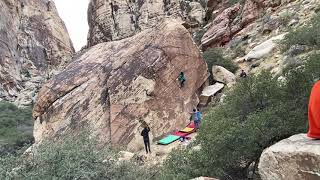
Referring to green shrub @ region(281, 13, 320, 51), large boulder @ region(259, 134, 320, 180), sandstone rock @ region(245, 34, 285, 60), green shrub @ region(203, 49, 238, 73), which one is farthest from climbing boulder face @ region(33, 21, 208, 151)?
large boulder @ region(259, 134, 320, 180)

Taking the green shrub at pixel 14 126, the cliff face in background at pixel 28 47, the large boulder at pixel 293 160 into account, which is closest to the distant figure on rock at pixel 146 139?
the large boulder at pixel 293 160

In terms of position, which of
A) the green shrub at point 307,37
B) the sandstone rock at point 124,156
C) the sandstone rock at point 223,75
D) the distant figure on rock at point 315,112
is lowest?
the sandstone rock at point 223,75

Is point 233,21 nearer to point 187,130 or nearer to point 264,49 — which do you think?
point 264,49

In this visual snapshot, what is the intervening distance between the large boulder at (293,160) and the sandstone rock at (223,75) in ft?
36.7

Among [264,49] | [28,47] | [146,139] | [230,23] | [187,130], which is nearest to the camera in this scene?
[146,139]

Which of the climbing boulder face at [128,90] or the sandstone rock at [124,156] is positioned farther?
the climbing boulder face at [128,90]

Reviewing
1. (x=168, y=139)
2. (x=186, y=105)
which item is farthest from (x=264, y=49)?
(x=168, y=139)

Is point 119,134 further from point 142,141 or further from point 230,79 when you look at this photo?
point 230,79

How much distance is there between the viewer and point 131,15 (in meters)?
39.6

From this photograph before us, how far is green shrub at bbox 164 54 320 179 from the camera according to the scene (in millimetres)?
7523

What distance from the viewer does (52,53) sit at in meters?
52.0

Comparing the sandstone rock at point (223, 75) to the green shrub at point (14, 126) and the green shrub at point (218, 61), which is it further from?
the green shrub at point (14, 126)

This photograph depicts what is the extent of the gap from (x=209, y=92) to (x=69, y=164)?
9350 millimetres

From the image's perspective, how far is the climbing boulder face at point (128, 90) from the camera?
1445cm
